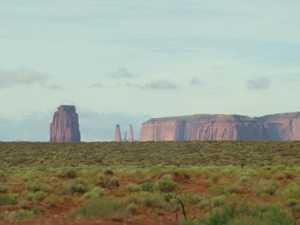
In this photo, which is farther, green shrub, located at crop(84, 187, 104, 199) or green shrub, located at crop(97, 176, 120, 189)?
green shrub, located at crop(97, 176, 120, 189)

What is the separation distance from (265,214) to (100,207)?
5.17 meters

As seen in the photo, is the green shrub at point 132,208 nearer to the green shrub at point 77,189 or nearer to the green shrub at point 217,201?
the green shrub at point 217,201

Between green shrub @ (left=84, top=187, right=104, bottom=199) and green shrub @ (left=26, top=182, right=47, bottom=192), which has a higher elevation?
green shrub @ (left=26, top=182, right=47, bottom=192)

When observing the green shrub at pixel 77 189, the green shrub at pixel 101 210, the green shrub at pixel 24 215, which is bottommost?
the green shrub at pixel 24 215

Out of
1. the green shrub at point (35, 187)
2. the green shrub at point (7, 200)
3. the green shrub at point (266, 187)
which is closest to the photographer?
the green shrub at point (7, 200)

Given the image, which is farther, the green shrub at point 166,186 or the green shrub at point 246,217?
the green shrub at point 166,186

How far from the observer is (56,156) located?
6512cm

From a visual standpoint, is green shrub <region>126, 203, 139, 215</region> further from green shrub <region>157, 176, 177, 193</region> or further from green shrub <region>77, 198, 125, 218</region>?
green shrub <region>157, 176, 177, 193</region>

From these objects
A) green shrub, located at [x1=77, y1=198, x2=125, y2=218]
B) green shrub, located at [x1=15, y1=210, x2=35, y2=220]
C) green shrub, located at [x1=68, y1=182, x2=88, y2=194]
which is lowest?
green shrub, located at [x1=15, y1=210, x2=35, y2=220]

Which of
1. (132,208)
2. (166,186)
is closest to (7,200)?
(132,208)

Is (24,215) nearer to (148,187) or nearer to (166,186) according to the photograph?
(148,187)

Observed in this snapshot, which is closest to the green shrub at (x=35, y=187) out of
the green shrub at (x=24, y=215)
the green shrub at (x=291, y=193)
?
the green shrub at (x=24, y=215)

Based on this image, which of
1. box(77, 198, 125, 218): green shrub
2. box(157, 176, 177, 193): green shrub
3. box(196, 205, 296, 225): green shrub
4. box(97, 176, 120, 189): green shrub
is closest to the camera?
box(196, 205, 296, 225): green shrub

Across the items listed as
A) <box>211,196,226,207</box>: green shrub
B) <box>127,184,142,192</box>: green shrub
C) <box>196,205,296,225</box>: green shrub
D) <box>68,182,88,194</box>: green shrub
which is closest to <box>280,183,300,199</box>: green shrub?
<box>211,196,226,207</box>: green shrub
